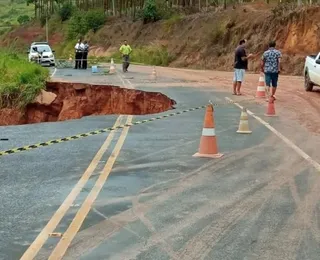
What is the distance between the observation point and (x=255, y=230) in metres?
6.66

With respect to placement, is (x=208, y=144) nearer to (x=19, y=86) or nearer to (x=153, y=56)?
(x=19, y=86)

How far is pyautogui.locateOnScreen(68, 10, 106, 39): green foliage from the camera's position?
88875 mm

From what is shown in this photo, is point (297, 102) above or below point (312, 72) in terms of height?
below

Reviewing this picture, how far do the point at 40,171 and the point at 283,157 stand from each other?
12.7ft

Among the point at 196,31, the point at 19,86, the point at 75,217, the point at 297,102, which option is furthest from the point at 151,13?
the point at 75,217

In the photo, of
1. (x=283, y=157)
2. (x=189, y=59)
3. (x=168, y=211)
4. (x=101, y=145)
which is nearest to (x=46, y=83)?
(x=101, y=145)

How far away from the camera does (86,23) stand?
89.4 metres

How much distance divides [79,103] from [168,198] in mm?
20783

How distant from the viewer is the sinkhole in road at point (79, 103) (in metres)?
25.6

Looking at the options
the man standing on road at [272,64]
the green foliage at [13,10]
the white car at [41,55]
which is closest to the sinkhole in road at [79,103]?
the man standing on road at [272,64]

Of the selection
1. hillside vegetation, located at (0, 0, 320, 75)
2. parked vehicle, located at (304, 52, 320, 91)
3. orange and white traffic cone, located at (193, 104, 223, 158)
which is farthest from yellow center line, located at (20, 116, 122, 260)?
hillside vegetation, located at (0, 0, 320, 75)

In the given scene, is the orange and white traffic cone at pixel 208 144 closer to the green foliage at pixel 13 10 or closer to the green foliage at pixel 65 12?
the green foliage at pixel 65 12

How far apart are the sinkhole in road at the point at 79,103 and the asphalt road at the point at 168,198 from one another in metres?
12.1

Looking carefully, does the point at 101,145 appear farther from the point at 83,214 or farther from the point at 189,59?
the point at 189,59
